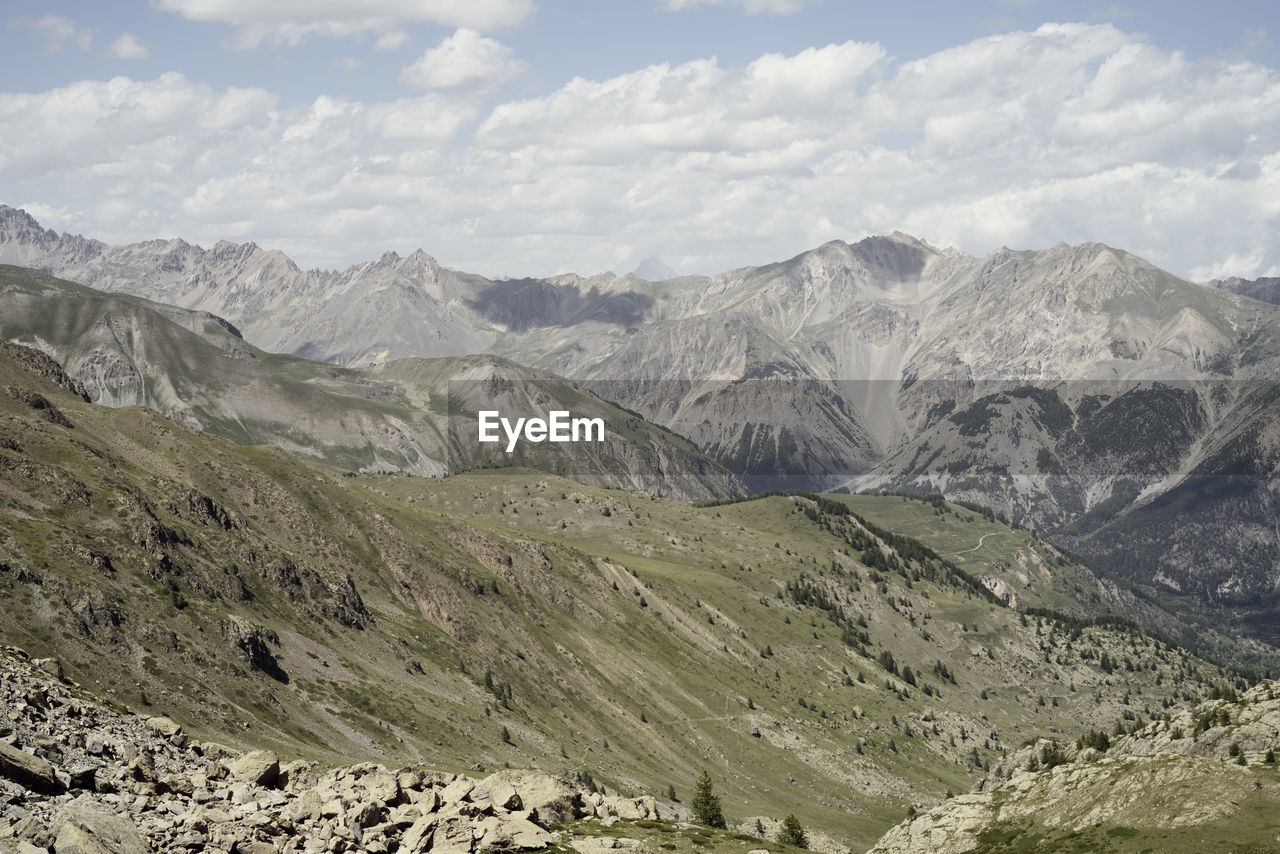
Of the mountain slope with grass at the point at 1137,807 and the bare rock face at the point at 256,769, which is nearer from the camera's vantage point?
the bare rock face at the point at 256,769

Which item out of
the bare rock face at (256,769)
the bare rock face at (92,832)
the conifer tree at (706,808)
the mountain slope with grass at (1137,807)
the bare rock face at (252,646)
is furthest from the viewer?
the bare rock face at (252,646)

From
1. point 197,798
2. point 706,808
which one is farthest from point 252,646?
point 197,798

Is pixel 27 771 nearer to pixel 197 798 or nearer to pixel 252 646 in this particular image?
pixel 197 798

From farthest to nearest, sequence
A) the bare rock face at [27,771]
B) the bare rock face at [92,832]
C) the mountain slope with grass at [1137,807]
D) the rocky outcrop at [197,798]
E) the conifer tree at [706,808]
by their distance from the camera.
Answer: the conifer tree at [706,808], the mountain slope with grass at [1137,807], the bare rock face at [27,771], the rocky outcrop at [197,798], the bare rock face at [92,832]

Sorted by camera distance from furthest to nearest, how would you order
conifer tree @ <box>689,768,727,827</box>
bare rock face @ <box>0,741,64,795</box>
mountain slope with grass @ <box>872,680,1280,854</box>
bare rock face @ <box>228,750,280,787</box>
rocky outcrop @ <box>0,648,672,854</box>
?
conifer tree @ <box>689,768,727,827</box>, mountain slope with grass @ <box>872,680,1280,854</box>, bare rock face @ <box>228,750,280,787</box>, bare rock face @ <box>0,741,64,795</box>, rocky outcrop @ <box>0,648,672,854</box>

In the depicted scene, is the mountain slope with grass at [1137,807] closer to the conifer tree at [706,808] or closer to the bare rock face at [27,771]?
the conifer tree at [706,808]

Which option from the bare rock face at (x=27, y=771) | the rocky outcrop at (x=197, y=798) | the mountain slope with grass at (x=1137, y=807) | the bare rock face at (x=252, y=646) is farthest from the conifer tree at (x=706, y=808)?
the bare rock face at (x=27, y=771)

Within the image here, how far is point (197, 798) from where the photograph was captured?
63.7 metres

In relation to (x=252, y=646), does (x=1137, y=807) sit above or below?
below

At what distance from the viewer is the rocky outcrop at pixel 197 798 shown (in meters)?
53.9

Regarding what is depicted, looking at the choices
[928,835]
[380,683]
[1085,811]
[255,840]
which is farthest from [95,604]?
[1085,811]

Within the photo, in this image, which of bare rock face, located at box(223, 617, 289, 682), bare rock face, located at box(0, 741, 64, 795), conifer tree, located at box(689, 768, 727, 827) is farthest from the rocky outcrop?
bare rock face, located at box(223, 617, 289, 682)

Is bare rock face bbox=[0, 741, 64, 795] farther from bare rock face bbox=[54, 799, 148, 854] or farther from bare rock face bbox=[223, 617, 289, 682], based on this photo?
bare rock face bbox=[223, 617, 289, 682]

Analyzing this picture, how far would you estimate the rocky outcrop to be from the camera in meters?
53.9
